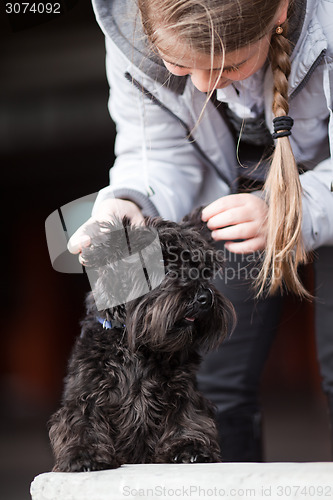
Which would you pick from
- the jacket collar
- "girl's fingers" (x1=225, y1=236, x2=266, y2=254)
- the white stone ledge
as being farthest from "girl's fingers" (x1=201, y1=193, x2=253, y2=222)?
the white stone ledge

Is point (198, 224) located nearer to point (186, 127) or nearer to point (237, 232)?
→ point (237, 232)

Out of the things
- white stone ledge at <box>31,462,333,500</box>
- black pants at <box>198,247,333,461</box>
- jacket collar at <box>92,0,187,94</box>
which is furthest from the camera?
black pants at <box>198,247,333,461</box>

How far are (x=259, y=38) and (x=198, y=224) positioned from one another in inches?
23.6

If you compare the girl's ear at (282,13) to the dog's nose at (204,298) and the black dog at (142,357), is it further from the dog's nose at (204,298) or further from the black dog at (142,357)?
the dog's nose at (204,298)

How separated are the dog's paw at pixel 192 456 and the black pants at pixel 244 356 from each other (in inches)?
25.2

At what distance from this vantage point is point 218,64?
1.72m

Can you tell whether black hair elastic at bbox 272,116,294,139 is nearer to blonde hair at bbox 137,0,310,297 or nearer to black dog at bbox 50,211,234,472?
blonde hair at bbox 137,0,310,297

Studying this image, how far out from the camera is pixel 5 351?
2445mm

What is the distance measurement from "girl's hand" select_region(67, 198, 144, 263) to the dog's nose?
1.02 feet

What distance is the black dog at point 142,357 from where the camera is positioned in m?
1.69

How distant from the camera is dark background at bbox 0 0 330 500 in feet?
7.73

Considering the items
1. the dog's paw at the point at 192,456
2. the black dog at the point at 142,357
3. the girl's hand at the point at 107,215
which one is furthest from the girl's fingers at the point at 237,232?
the dog's paw at the point at 192,456

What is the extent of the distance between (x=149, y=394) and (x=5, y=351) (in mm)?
950

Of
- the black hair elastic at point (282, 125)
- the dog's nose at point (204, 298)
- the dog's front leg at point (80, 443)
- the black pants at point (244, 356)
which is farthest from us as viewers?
the black pants at point (244, 356)
